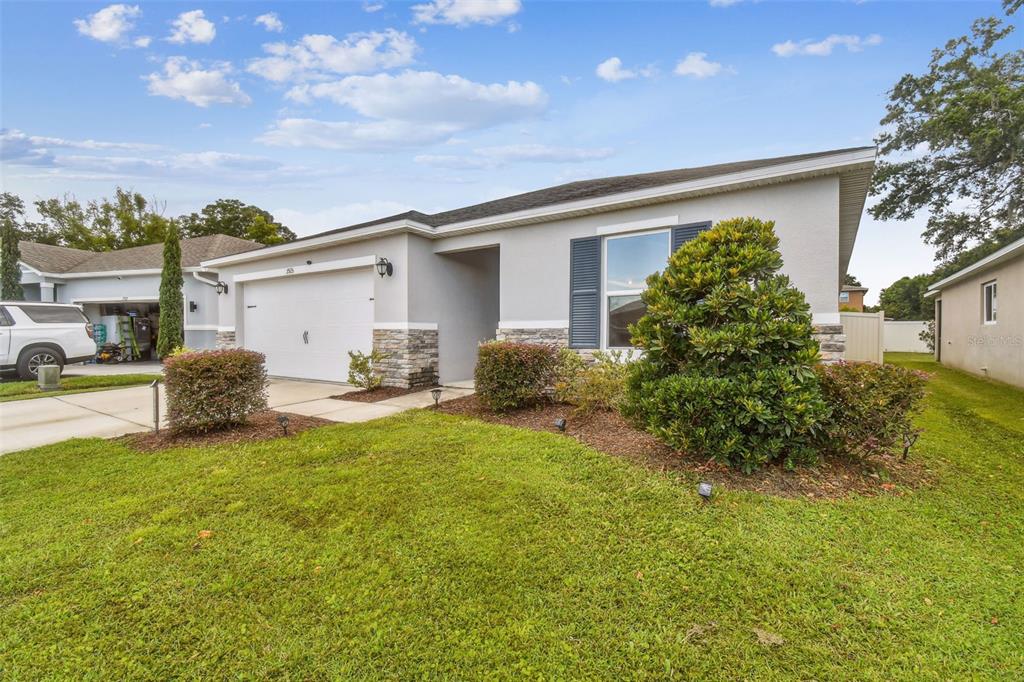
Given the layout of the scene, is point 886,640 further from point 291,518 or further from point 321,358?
point 321,358

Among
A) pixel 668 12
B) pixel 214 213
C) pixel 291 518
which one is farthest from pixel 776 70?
pixel 214 213

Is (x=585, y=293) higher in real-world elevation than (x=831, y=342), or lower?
higher

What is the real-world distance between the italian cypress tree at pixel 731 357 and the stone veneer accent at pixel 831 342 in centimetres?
205

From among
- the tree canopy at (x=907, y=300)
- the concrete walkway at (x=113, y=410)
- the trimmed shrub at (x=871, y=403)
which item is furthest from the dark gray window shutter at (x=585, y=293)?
the tree canopy at (x=907, y=300)

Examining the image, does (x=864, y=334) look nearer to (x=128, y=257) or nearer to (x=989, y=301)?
(x=989, y=301)

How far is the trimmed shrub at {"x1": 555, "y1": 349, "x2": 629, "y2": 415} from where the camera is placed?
5551 mm

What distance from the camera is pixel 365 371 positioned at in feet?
26.2

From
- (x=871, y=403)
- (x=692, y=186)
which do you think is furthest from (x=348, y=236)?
(x=871, y=403)

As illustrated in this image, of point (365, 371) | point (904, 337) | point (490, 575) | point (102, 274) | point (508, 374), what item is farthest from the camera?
point (904, 337)

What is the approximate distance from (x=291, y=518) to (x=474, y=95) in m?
9.59

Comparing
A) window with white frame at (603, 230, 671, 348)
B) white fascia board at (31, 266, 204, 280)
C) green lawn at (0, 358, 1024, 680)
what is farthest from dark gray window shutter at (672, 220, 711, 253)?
white fascia board at (31, 266, 204, 280)

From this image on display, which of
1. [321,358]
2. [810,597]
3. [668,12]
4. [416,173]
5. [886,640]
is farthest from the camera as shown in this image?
[416,173]

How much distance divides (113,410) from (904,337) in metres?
29.2

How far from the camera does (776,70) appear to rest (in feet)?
26.5
